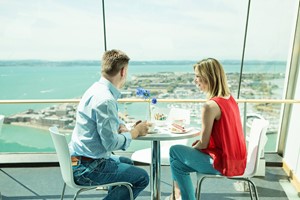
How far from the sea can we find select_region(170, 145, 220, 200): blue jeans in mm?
1680

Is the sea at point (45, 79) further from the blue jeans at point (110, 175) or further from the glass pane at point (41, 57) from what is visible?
the blue jeans at point (110, 175)

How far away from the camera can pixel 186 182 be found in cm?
232

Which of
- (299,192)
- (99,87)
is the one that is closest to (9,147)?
(99,87)

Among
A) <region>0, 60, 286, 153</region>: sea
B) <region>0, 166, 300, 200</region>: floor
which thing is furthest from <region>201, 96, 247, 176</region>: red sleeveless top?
<region>0, 60, 286, 153</region>: sea

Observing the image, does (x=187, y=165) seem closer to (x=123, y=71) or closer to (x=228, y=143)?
(x=228, y=143)

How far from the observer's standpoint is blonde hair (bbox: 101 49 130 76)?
2074 millimetres

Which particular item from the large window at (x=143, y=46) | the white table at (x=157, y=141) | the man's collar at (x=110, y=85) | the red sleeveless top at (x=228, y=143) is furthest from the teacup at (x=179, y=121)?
the large window at (x=143, y=46)

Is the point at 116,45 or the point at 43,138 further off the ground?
the point at 116,45

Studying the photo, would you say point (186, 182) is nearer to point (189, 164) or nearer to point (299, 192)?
point (189, 164)

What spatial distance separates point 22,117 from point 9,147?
17.2 inches

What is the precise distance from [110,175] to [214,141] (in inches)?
29.2

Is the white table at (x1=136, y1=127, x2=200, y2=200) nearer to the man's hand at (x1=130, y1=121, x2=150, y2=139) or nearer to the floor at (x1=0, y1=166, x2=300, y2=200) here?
the man's hand at (x1=130, y1=121, x2=150, y2=139)

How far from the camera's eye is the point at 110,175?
6.81 ft

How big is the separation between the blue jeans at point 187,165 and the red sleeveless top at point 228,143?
0.21ft
